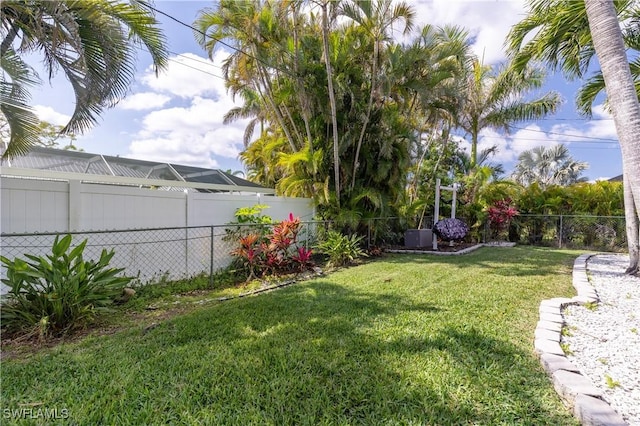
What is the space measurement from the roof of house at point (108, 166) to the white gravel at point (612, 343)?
681cm

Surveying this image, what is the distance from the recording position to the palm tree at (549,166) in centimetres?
2628

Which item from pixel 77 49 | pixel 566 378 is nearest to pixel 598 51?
pixel 566 378

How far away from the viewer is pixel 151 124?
9.58 m

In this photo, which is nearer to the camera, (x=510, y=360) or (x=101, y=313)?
(x=510, y=360)

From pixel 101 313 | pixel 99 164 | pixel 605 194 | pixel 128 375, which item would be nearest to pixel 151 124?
pixel 99 164

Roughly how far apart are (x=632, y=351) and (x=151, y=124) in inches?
430

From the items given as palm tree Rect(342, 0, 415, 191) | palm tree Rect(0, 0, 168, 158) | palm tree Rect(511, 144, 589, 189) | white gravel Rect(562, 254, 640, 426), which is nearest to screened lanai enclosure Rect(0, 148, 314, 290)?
palm tree Rect(0, 0, 168, 158)

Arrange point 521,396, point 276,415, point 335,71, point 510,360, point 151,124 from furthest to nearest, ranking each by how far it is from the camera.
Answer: point 151,124, point 335,71, point 510,360, point 521,396, point 276,415

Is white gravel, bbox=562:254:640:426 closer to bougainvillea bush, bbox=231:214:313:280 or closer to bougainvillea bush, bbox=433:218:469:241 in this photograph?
bougainvillea bush, bbox=231:214:313:280

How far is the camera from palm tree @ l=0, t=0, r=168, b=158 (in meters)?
3.28

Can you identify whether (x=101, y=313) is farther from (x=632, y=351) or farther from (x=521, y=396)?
(x=632, y=351)

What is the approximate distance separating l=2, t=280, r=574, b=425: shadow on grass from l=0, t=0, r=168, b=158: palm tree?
2.83m

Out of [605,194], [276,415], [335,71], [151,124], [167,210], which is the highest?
[335,71]

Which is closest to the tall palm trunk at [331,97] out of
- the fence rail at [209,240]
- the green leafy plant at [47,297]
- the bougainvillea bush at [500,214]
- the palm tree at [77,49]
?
the fence rail at [209,240]
